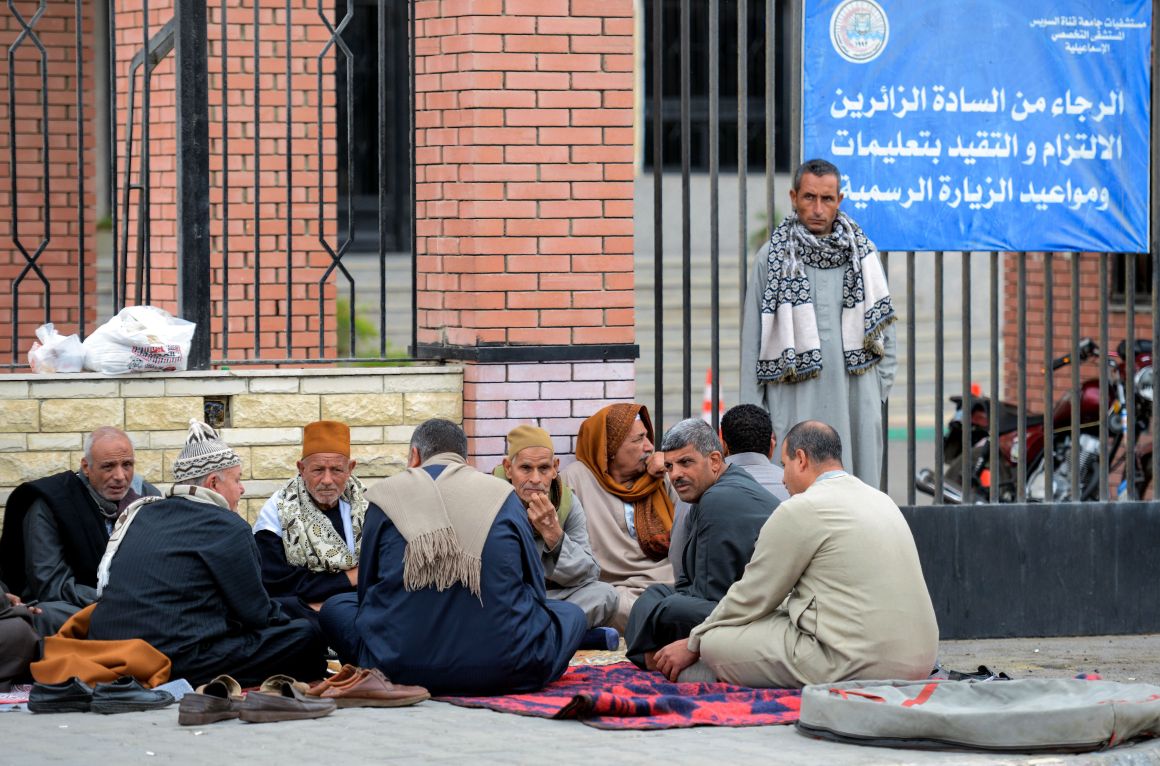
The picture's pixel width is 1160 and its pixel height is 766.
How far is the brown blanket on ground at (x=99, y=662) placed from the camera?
6.27 meters

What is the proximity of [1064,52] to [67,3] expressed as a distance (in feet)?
18.4

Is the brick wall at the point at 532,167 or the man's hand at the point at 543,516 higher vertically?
the brick wall at the point at 532,167

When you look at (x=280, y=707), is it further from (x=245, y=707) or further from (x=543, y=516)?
(x=543, y=516)

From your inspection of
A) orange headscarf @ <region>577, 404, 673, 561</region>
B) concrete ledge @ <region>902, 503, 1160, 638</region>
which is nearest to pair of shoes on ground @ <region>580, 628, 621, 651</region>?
orange headscarf @ <region>577, 404, 673, 561</region>

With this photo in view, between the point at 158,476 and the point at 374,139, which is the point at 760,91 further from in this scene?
the point at 158,476

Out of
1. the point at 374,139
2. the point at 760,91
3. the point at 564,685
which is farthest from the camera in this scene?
the point at 760,91

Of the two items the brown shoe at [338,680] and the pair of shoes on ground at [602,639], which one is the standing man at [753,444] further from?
the brown shoe at [338,680]

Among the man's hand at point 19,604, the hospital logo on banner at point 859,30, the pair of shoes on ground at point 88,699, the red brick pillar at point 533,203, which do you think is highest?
the hospital logo on banner at point 859,30

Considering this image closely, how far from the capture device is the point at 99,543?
7.04 m

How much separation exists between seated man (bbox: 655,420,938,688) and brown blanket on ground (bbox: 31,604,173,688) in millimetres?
1889

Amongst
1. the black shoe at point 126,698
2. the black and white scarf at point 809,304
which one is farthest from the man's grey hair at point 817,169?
the black shoe at point 126,698

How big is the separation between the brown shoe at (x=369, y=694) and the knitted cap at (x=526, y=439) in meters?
1.33

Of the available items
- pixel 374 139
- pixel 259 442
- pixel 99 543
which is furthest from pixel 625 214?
pixel 374 139

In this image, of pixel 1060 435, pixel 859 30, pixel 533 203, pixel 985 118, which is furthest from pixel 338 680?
pixel 1060 435
